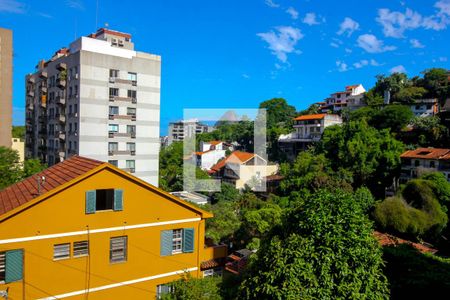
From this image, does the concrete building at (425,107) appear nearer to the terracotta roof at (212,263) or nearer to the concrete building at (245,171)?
the concrete building at (245,171)

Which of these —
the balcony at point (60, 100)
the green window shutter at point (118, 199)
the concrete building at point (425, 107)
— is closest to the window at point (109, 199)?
the green window shutter at point (118, 199)

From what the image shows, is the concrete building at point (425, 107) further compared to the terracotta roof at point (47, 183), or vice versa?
the concrete building at point (425, 107)

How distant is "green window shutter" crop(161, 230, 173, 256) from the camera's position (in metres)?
10.6

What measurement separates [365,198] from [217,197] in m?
12.9

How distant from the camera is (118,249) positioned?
9984 mm

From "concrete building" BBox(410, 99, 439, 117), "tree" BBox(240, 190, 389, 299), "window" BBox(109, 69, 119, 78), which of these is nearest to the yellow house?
"tree" BBox(240, 190, 389, 299)

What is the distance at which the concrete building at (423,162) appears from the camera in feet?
90.1

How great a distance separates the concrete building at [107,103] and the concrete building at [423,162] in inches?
895

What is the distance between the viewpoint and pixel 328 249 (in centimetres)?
625

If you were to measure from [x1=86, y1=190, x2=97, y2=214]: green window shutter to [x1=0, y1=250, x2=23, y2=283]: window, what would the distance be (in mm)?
1899

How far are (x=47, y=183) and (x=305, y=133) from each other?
4097 centimetres

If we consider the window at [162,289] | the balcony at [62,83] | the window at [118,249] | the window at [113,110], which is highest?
the balcony at [62,83]

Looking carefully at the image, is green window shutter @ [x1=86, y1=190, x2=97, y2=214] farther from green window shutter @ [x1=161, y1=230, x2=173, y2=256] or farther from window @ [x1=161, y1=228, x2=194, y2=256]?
window @ [x1=161, y1=228, x2=194, y2=256]

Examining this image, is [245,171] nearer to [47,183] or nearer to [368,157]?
[368,157]
